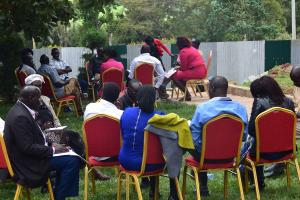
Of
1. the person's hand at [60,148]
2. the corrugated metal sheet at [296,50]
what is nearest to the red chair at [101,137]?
the person's hand at [60,148]

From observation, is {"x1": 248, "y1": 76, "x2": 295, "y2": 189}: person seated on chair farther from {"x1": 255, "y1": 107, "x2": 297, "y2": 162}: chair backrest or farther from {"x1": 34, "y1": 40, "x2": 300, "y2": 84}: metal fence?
{"x1": 34, "y1": 40, "x2": 300, "y2": 84}: metal fence

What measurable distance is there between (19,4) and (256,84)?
6159 millimetres

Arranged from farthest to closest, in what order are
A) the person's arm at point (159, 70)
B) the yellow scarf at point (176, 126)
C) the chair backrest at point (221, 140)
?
the person's arm at point (159, 70), the chair backrest at point (221, 140), the yellow scarf at point (176, 126)

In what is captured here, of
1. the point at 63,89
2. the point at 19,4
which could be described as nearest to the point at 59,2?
the point at 19,4

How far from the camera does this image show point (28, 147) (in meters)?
5.44

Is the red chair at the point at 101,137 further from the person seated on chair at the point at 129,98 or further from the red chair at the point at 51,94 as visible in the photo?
the red chair at the point at 51,94

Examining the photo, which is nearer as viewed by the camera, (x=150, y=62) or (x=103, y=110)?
(x=103, y=110)

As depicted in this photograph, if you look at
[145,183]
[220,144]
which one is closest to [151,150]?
[220,144]

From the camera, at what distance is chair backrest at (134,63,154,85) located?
1205cm

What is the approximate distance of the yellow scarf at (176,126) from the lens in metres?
5.57

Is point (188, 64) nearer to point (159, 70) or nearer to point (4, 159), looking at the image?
point (159, 70)

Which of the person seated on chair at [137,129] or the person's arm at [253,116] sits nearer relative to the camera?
the person seated on chair at [137,129]

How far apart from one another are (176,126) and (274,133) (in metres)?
1.10

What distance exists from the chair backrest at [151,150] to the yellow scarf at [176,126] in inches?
4.8
